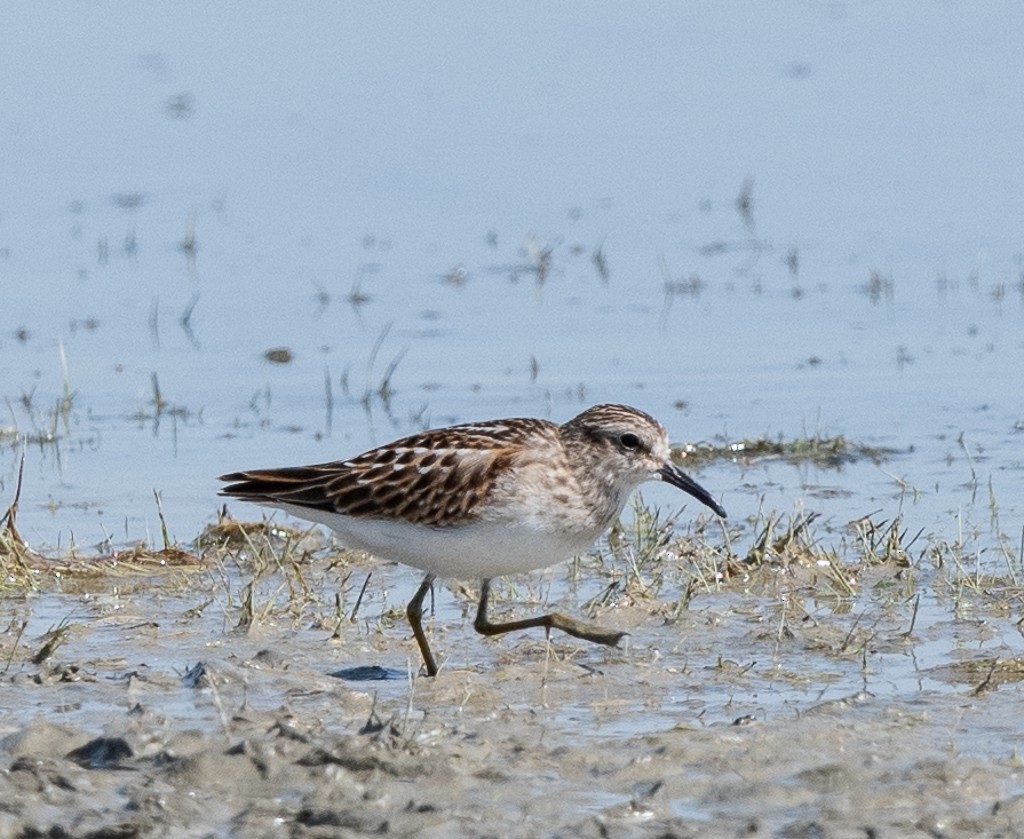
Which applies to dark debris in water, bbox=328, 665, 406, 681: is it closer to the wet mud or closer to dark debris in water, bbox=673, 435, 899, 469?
the wet mud

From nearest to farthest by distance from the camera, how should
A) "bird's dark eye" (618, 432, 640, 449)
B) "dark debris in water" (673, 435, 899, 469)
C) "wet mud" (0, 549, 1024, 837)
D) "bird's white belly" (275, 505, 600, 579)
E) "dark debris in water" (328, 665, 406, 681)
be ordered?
"wet mud" (0, 549, 1024, 837) < "dark debris in water" (328, 665, 406, 681) < "bird's white belly" (275, 505, 600, 579) < "bird's dark eye" (618, 432, 640, 449) < "dark debris in water" (673, 435, 899, 469)

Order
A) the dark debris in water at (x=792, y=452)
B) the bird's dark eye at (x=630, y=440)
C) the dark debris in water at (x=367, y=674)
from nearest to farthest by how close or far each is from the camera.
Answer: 1. the dark debris in water at (x=367, y=674)
2. the bird's dark eye at (x=630, y=440)
3. the dark debris in water at (x=792, y=452)

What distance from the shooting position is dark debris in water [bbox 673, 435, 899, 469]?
39.1 ft

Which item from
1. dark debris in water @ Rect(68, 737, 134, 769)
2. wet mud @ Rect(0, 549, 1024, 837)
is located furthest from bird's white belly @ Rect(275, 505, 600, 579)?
dark debris in water @ Rect(68, 737, 134, 769)

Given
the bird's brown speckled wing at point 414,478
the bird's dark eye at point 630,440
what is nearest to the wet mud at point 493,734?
the bird's brown speckled wing at point 414,478

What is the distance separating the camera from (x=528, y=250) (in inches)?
653

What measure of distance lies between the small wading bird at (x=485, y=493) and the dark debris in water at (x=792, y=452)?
316 cm

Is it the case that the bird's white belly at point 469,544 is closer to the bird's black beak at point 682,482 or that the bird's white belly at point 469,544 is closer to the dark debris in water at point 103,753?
the bird's black beak at point 682,482

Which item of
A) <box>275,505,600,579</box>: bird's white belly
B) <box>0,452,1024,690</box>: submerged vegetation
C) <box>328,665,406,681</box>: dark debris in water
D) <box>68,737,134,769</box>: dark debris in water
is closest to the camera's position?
<box>68,737,134,769</box>: dark debris in water

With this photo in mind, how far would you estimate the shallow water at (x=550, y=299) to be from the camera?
8469mm

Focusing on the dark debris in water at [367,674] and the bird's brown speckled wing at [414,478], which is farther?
the bird's brown speckled wing at [414,478]

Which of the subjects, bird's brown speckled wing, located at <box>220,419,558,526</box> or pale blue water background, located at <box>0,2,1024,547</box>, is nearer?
bird's brown speckled wing, located at <box>220,419,558,526</box>

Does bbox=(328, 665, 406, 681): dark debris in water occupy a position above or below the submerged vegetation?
below

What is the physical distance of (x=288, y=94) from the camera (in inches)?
804
